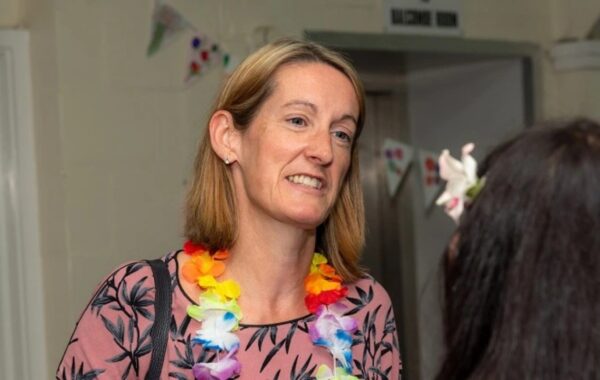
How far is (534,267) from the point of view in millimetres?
1396

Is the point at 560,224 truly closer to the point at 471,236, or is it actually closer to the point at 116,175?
the point at 471,236

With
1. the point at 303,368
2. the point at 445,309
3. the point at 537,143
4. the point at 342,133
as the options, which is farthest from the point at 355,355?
the point at 537,143

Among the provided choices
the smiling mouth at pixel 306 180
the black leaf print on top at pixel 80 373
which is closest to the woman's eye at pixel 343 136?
the smiling mouth at pixel 306 180

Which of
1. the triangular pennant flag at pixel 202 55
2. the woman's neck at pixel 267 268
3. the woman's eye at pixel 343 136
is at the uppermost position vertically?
the triangular pennant flag at pixel 202 55

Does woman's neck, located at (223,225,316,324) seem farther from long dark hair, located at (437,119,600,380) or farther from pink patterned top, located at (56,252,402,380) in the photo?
long dark hair, located at (437,119,600,380)

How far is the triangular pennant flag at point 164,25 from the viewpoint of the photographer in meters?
3.39

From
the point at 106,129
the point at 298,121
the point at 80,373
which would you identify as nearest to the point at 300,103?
the point at 298,121

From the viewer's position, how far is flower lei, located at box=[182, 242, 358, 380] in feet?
6.98

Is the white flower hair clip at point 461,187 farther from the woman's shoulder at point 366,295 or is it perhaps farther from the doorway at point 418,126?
the doorway at point 418,126

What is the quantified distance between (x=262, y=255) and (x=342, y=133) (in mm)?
312

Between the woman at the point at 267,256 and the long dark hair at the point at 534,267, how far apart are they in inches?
30.6

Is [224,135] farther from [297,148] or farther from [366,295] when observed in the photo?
[366,295]

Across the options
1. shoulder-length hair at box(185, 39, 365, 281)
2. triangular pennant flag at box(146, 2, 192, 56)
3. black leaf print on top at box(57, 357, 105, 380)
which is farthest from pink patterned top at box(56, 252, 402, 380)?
triangular pennant flag at box(146, 2, 192, 56)

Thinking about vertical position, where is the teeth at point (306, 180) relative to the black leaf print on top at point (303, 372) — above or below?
above
